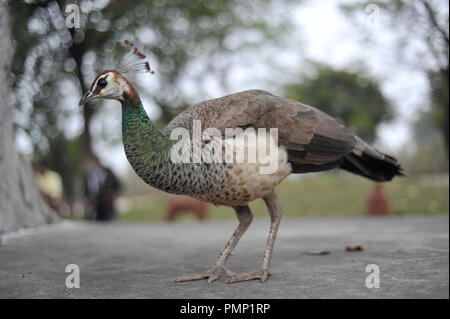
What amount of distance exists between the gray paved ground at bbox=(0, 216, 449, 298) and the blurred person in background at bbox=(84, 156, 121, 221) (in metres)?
3.16

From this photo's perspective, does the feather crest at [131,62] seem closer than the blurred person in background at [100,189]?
Yes

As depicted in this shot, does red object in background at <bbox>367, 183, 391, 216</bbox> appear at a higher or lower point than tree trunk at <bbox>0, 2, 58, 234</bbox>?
lower

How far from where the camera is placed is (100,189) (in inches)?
393

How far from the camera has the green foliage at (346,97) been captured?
20562 millimetres

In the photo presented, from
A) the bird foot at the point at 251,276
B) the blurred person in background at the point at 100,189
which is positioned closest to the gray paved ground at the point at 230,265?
the bird foot at the point at 251,276

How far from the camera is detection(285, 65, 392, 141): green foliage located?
20.6m

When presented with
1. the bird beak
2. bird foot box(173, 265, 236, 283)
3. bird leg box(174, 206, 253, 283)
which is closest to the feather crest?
the bird beak

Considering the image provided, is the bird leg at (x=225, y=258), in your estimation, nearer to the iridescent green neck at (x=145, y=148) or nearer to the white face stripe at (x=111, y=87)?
the iridescent green neck at (x=145, y=148)

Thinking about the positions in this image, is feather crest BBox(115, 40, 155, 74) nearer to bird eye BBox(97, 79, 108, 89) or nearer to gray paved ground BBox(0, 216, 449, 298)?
bird eye BBox(97, 79, 108, 89)

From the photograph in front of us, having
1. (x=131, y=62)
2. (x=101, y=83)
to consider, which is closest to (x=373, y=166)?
(x=131, y=62)

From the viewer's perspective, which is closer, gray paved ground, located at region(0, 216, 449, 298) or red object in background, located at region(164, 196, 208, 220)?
gray paved ground, located at region(0, 216, 449, 298)

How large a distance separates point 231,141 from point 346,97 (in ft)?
66.4

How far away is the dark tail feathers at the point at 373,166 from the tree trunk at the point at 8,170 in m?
4.53

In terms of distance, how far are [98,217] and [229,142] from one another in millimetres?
7714
